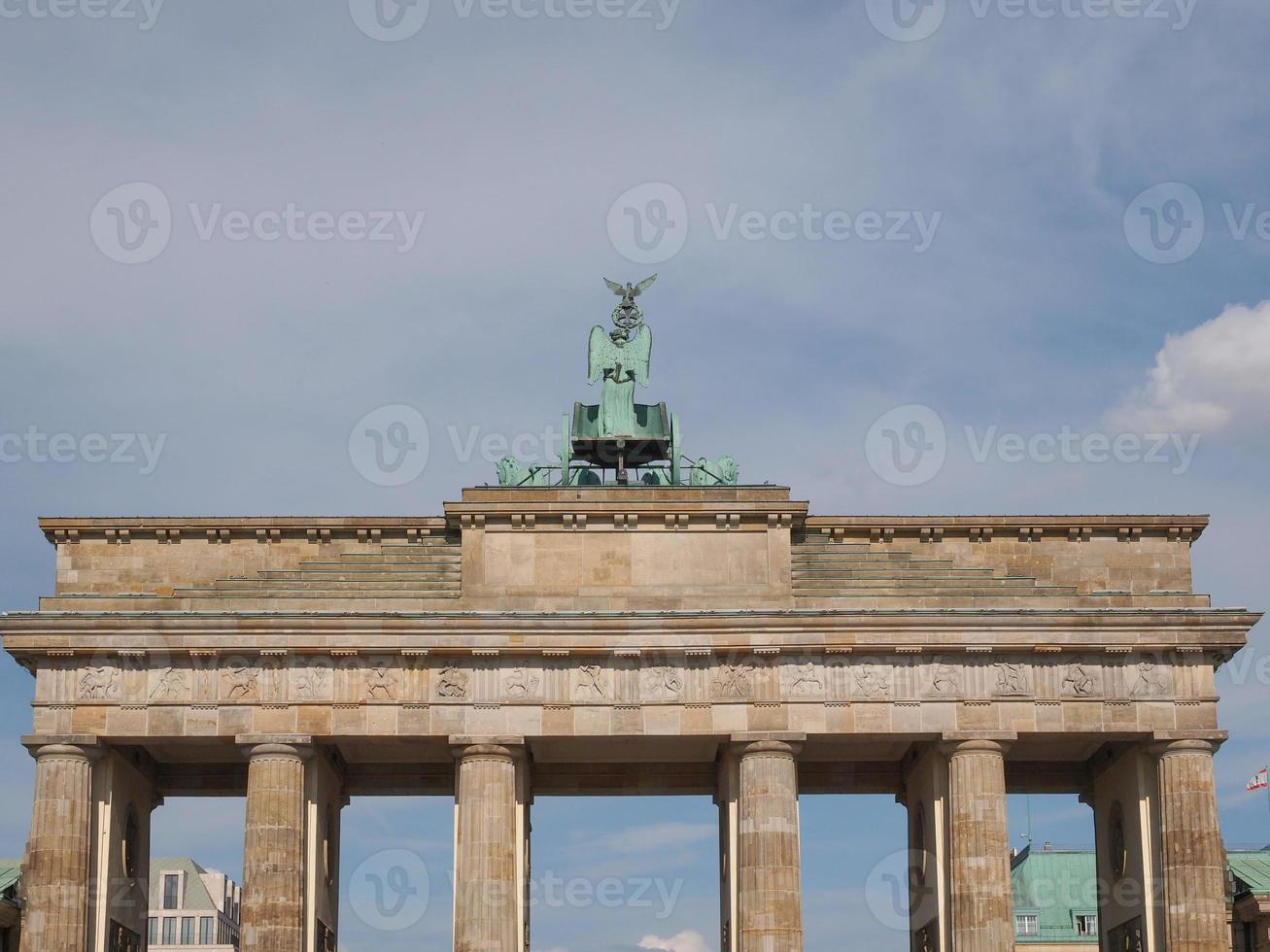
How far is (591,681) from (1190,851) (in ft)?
57.0

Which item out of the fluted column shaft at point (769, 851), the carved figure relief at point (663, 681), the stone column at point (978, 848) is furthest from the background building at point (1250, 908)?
the carved figure relief at point (663, 681)

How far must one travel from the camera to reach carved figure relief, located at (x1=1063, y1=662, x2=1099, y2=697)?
188 ft

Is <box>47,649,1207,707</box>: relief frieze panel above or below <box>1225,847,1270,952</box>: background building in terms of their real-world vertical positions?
above

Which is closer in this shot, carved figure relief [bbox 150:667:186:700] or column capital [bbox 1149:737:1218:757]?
column capital [bbox 1149:737:1218:757]

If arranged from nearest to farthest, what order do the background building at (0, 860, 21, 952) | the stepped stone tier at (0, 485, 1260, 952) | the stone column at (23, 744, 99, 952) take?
the stone column at (23, 744, 99, 952) < the stepped stone tier at (0, 485, 1260, 952) < the background building at (0, 860, 21, 952)

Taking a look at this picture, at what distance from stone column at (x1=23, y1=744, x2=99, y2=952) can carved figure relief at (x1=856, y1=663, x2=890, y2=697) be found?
21790mm

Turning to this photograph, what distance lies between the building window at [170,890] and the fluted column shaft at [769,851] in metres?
125

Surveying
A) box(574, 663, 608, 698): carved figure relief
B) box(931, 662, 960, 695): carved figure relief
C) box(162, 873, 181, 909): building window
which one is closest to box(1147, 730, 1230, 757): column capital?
box(931, 662, 960, 695): carved figure relief

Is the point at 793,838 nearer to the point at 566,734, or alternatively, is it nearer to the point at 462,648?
the point at 566,734

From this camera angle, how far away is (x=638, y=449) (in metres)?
62.7

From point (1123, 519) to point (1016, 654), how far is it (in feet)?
21.6

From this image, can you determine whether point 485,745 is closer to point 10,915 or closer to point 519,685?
point 519,685

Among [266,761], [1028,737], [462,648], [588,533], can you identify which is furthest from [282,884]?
[1028,737]

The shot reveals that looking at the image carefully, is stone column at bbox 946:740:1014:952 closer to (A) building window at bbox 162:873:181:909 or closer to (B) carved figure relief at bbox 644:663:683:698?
(B) carved figure relief at bbox 644:663:683:698
